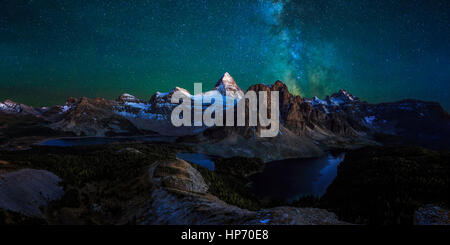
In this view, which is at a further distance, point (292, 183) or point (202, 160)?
point (202, 160)

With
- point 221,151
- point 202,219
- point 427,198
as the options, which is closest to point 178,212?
point 202,219

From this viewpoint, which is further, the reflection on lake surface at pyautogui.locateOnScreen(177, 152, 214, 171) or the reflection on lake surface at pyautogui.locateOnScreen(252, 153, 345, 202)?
the reflection on lake surface at pyautogui.locateOnScreen(177, 152, 214, 171)

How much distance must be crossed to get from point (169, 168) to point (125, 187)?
8.22 meters

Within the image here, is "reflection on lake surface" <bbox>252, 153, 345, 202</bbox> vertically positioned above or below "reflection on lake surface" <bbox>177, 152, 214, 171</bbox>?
below

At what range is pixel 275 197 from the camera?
6594 centimetres

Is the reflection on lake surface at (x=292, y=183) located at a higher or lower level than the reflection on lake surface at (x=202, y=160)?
lower

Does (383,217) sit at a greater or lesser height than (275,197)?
greater

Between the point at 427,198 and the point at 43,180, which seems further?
the point at 43,180

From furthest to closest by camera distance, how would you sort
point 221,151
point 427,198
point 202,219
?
point 221,151 < point 427,198 < point 202,219

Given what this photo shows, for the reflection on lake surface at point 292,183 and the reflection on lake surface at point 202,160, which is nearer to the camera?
the reflection on lake surface at point 292,183

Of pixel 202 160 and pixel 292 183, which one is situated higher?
pixel 202 160
